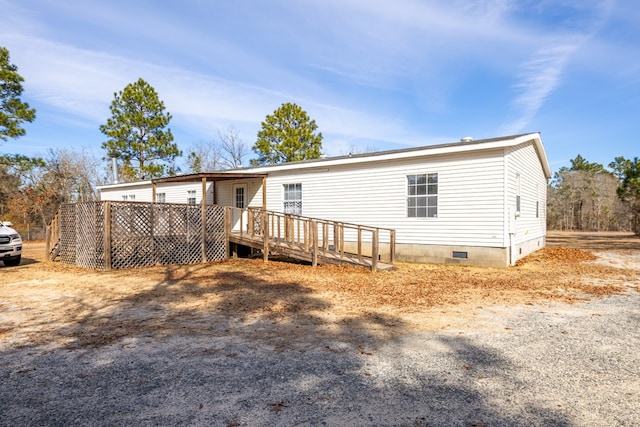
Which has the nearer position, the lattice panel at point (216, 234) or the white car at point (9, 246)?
the white car at point (9, 246)

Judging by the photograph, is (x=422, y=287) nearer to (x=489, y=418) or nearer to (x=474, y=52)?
(x=489, y=418)

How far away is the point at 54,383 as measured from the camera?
10.0ft

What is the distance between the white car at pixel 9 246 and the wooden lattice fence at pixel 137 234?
110 cm

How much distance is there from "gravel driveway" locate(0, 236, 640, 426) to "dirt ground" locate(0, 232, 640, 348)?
383mm

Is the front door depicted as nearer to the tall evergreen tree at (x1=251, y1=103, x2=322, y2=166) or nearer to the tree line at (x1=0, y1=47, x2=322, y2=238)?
the tree line at (x1=0, y1=47, x2=322, y2=238)

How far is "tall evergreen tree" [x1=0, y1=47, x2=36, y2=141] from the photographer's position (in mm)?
17031

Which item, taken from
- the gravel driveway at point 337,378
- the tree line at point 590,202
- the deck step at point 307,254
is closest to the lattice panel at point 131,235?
the deck step at point 307,254

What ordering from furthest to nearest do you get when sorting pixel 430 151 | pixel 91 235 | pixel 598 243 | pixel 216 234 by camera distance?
pixel 598 243 → pixel 216 234 → pixel 430 151 → pixel 91 235

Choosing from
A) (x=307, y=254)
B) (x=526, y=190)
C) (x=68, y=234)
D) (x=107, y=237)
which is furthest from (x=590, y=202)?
(x=68, y=234)

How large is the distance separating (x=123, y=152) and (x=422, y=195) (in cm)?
2434

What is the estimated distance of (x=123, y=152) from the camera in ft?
87.7

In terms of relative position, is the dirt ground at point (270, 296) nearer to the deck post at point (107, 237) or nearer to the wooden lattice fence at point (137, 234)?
the deck post at point (107, 237)

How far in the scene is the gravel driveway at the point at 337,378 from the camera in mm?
2494

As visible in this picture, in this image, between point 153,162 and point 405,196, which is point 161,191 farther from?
point 405,196
